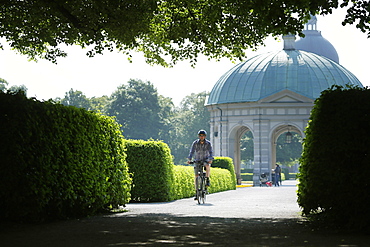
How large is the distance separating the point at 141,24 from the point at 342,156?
8.86 meters

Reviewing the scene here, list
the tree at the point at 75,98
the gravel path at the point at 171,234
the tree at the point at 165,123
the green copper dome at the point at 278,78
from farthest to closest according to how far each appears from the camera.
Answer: the tree at the point at 75,98, the tree at the point at 165,123, the green copper dome at the point at 278,78, the gravel path at the point at 171,234

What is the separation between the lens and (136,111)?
3460 inches

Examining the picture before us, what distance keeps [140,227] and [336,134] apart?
3107 millimetres

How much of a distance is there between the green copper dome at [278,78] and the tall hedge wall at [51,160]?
42.9 metres

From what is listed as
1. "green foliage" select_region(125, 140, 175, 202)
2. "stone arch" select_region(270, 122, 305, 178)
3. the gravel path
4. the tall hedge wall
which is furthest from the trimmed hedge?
"stone arch" select_region(270, 122, 305, 178)

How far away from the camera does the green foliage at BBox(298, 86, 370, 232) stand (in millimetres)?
9305

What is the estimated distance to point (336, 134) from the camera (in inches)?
376

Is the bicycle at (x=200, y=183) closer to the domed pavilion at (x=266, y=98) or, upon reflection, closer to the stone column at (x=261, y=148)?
the domed pavilion at (x=266, y=98)

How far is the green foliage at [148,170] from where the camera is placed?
1798cm

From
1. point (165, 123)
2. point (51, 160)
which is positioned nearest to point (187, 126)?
point (165, 123)

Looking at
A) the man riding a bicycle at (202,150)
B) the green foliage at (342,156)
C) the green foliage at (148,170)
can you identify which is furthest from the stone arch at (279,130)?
the green foliage at (342,156)

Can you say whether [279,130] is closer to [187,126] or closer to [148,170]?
[187,126]

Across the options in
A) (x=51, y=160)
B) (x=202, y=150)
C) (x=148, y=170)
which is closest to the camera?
(x=51, y=160)

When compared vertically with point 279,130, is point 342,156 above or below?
below
